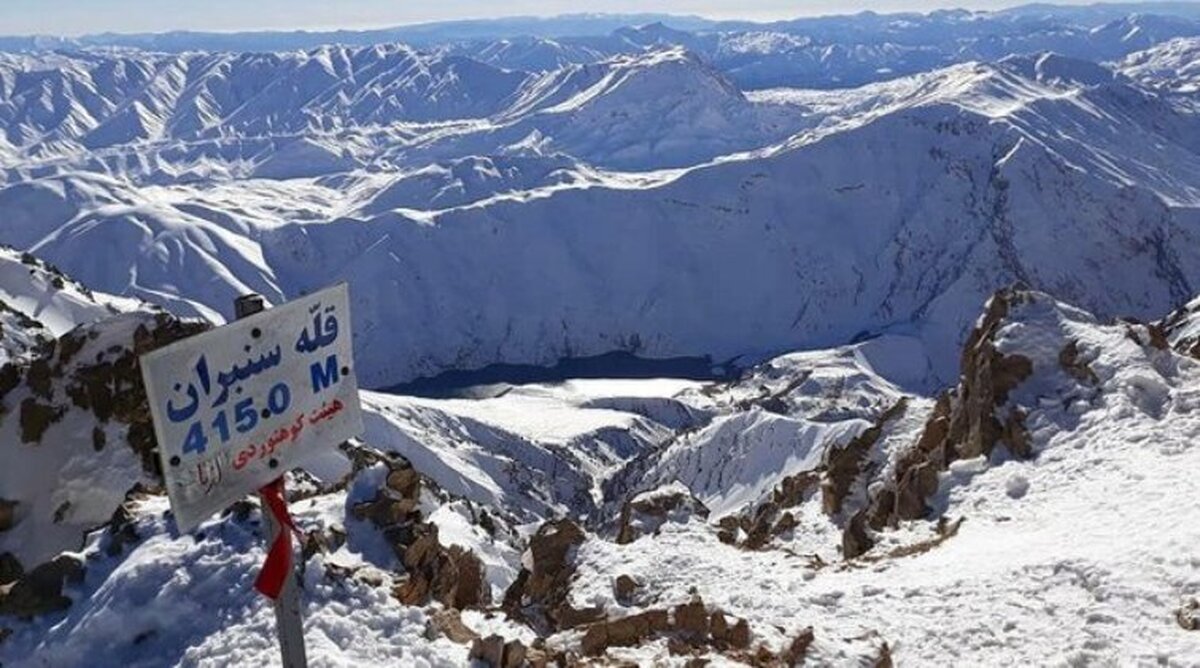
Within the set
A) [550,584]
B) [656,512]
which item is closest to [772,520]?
[656,512]

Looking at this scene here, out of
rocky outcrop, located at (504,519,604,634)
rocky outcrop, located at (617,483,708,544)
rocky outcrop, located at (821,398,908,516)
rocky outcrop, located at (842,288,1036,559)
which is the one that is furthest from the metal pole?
rocky outcrop, located at (821,398,908,516)

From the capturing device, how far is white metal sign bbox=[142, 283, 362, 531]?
367 inches

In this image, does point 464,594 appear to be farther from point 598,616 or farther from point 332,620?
point 332,620

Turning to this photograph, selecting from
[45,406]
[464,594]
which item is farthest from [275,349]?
[45,406]

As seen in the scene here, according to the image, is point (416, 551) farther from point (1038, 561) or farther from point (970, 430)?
point (970, 430)

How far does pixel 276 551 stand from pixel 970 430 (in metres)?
29.7

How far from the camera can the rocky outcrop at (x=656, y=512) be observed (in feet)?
128

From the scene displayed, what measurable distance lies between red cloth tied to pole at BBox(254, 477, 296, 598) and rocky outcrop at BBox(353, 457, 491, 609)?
10.8 metres

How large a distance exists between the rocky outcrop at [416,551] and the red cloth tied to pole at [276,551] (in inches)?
425

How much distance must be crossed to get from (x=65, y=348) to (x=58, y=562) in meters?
18.1

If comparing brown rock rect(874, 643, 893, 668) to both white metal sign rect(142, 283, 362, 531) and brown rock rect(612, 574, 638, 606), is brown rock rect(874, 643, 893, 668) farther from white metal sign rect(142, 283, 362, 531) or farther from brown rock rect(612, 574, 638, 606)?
white metal sign rect(142, 283, 362, 531)

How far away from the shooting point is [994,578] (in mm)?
23062

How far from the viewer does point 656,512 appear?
39.7m

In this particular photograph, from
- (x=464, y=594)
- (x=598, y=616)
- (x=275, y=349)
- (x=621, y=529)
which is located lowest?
(x=621, y=529)
